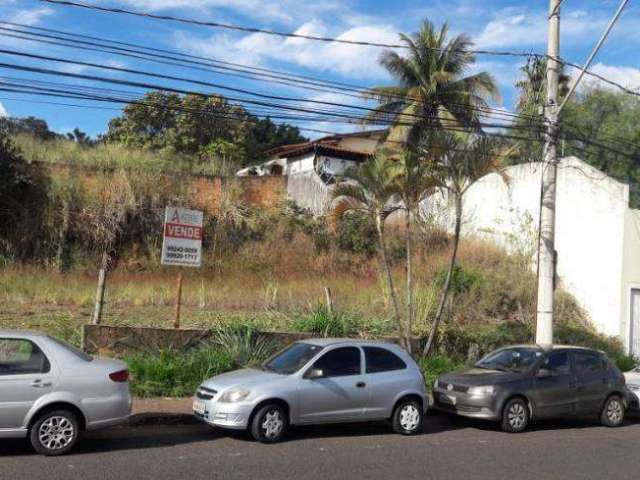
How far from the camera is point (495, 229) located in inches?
1083

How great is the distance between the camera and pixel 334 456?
937cm

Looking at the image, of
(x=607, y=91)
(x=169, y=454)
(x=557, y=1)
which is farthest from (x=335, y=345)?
(x=607, y=91)

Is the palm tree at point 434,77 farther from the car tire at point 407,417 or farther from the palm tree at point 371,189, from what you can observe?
the car tire at point 407,417

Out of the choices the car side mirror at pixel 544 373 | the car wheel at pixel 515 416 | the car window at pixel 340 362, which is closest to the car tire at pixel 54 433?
the car window at pixel 340 362

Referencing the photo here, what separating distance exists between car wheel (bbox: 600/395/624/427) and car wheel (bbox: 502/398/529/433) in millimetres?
1967

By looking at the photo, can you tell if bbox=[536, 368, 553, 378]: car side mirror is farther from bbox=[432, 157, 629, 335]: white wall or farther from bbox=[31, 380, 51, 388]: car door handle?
bbox=[432, 157, 629, 335]: white wall

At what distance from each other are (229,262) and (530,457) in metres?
16.5

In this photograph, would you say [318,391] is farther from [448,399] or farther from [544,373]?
[544,373]

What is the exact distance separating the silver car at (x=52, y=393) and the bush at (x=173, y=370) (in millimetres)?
3815

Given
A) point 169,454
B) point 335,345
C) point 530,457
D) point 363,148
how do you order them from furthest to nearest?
point 363,148 < point 335,345 < point 530,457 < point 169,454

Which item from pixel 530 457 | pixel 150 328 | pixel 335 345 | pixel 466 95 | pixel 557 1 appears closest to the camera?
pixel 530 457

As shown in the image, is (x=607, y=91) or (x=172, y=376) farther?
(x=607, y=91)

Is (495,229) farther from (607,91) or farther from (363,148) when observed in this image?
(363,148)

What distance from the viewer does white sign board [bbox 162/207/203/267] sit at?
15.0 metres
